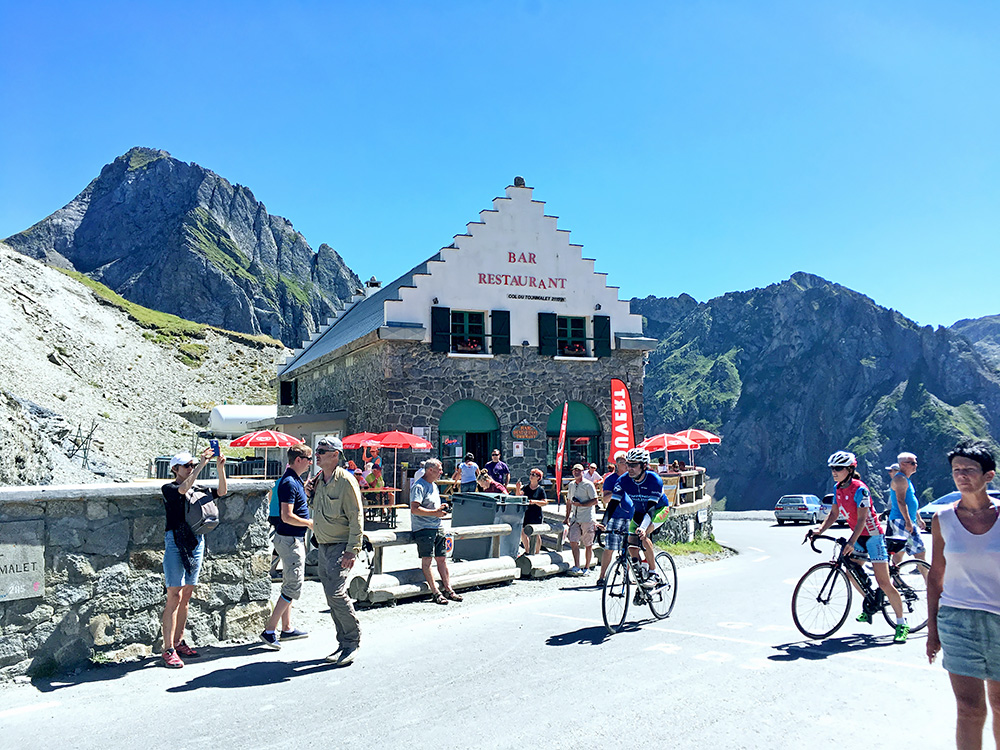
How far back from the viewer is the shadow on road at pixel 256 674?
590 cm

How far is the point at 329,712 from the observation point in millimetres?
5215

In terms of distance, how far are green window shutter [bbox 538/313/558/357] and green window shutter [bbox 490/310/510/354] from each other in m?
1.12

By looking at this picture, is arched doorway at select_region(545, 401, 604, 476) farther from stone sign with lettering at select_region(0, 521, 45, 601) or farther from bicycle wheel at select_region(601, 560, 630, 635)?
stone sign with lettering at select_region(0, 521, 45, 601)

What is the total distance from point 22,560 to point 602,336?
1977cm

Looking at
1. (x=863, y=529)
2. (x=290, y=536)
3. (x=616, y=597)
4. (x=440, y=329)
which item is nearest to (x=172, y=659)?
(x=290, y=536)

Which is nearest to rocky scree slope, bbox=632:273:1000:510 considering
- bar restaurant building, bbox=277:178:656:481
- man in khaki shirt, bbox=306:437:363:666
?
bar restaurant building, bbox=277:178:656:481

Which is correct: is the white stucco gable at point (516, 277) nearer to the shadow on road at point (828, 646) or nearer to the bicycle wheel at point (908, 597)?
the bicycle wheel at point (908, 597)

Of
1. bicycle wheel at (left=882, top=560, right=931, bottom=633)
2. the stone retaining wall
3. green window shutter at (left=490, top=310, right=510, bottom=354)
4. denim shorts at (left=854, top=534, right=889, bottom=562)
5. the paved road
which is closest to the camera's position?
the paved road

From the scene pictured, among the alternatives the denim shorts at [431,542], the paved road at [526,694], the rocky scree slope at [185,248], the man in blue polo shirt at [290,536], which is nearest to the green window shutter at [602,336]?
the denim shorts at [431,542]

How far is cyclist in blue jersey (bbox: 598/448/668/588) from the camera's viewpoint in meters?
8.10

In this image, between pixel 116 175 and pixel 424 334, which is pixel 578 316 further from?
pixel 116 175

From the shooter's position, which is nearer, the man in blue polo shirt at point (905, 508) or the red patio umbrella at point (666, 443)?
the man in blue polo shirt at point (905, 508)

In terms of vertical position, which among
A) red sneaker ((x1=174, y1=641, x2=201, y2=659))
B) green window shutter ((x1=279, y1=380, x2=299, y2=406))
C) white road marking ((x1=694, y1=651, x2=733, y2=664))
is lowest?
white road marking ((x1=694, y1=651, x2=733, y2=664))

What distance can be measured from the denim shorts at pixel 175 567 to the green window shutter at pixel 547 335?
17.4 metres
